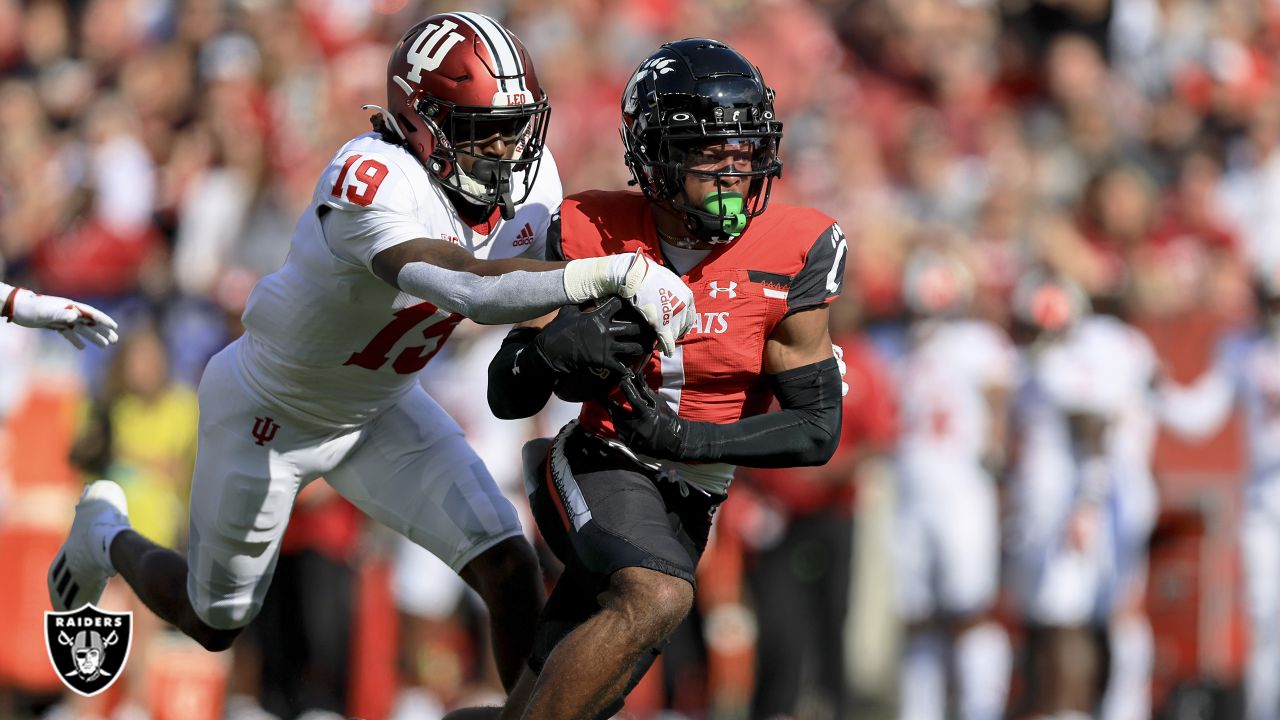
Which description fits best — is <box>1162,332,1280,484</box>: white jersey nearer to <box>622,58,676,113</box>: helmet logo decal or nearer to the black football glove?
<box>622,58,676,113</box>: helmet logo decal

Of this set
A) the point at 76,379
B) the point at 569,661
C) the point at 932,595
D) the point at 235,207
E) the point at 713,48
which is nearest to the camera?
the point at 569,661

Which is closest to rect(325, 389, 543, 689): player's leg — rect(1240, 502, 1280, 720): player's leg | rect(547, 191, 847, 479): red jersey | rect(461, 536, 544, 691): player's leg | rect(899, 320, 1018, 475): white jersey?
rect(461, 536, 544, 691): player's leg

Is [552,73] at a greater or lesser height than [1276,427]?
greater

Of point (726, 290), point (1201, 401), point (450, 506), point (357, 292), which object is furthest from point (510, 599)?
point (1201, 401)

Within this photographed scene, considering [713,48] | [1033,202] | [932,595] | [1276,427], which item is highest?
[713,48]

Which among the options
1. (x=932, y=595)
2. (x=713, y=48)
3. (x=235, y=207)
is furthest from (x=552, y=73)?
(x=713, y=48)

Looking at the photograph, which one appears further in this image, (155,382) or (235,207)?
(235,207)

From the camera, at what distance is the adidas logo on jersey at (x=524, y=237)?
515 centimetres

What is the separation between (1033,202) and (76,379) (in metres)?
5.10

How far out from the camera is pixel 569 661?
4391 millimetres

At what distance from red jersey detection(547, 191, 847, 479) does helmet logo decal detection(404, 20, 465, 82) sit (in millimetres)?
571

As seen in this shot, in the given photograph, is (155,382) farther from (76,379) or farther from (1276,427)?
(1276,427)

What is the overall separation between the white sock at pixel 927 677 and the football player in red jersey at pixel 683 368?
4073 mm

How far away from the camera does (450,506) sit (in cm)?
543
